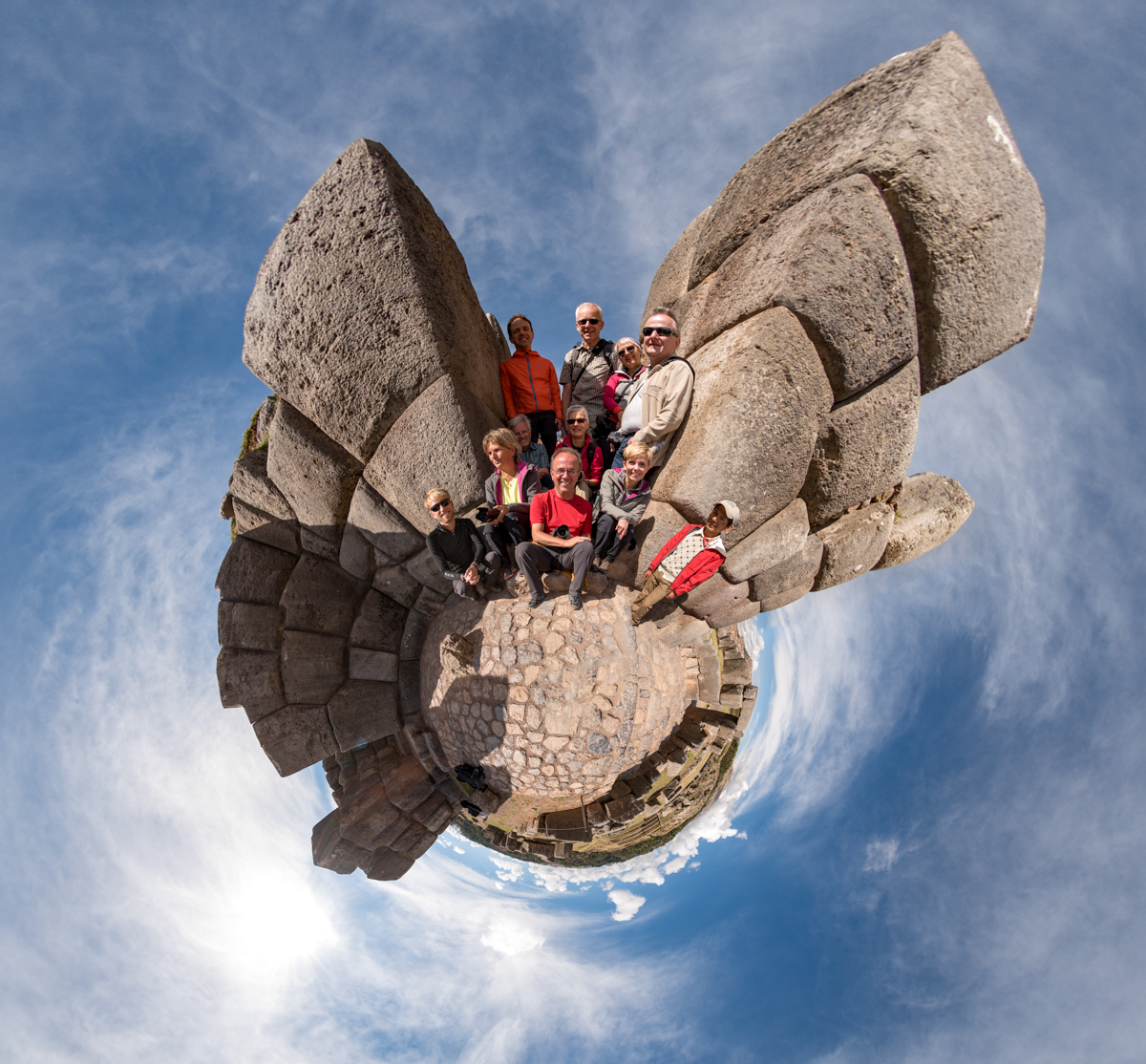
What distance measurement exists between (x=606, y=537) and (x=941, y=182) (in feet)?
8.65

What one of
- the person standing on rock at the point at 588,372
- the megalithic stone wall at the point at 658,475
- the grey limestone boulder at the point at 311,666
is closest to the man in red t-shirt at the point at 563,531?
the megalithic stone wall at the point at 658,475

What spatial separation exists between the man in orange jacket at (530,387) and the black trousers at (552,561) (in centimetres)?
94

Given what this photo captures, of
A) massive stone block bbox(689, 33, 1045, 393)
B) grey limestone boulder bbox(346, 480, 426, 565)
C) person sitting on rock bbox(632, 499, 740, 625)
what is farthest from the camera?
grey limestone boulder bbox(346, 480, 426, 565)

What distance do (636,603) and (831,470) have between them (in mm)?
1662


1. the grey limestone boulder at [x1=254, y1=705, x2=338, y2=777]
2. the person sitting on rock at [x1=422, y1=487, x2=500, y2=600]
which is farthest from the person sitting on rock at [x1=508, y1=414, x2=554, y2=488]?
the grey limestone boulder at [x1=254, y1=705, x2=338, y2=777]

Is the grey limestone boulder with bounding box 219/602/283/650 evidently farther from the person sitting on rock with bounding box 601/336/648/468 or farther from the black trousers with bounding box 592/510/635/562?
the person sitting on rock with bounding box 601/336/648/468

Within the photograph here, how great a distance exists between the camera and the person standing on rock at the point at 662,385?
2.90 m

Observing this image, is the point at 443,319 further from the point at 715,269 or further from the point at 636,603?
the point at 636,603

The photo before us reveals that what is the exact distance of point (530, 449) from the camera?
3.61 metres

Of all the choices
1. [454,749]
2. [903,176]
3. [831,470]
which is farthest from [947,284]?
[454,749]

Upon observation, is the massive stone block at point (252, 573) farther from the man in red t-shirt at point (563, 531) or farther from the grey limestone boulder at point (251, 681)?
the man in red t-shirt at point (563, 531)

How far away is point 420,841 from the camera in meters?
4.25

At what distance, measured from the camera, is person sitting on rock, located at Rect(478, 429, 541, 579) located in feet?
10.3

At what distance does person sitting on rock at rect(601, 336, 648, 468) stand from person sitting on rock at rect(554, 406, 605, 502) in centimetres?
13
